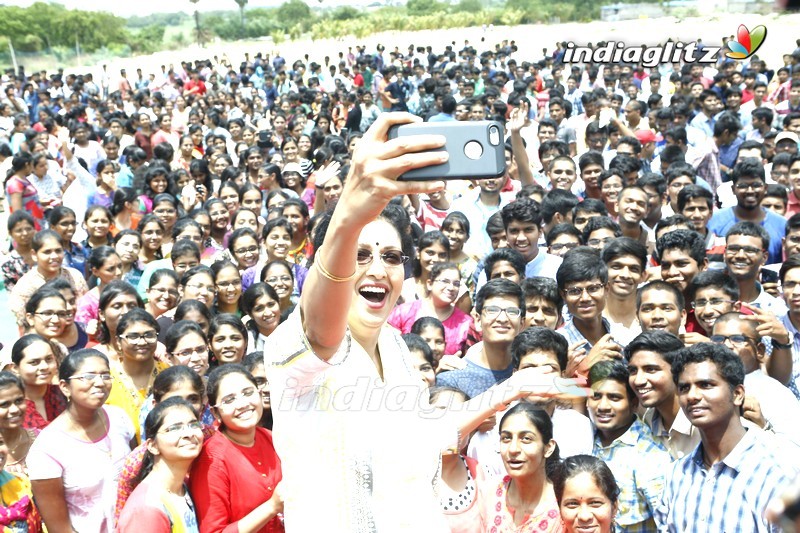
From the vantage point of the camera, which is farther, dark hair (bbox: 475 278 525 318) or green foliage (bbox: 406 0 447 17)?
green foliage (bbox: 406 0 447 17)

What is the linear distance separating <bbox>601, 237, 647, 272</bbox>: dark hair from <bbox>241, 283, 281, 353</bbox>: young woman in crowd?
1.76m

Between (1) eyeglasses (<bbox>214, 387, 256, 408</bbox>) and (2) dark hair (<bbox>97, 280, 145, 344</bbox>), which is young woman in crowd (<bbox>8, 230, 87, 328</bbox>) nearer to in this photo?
(2) dark hair (<bbox>97, 280, 145, 344</bbox>)

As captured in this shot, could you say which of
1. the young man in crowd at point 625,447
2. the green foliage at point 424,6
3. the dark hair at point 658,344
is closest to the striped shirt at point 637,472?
the young man in crowd at point 625,447

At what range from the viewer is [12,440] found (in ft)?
12.5

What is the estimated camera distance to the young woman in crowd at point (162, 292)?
5.13 metres

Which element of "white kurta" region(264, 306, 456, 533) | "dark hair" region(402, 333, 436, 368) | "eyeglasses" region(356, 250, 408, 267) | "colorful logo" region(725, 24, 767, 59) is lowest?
"colorful logo" region(725, 24, 767, 59)

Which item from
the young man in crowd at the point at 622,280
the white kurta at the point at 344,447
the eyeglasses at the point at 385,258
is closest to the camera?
the white kurta at the point at 344,447

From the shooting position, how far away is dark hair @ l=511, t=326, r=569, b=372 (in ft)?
12.0

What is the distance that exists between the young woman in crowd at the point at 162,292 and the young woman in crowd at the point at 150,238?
1.22 m

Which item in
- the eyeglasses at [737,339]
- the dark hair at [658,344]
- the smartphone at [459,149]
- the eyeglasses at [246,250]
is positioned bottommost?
the eyeglasses at [246,250]

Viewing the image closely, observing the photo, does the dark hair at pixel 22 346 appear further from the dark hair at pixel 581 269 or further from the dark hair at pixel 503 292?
the dark hair at pixel 581 269

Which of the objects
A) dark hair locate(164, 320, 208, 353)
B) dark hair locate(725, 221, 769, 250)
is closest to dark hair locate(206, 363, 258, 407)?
dark hair locate(164, 320, 208, 353)

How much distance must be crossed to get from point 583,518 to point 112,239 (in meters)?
4.87

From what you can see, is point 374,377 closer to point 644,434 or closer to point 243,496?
point 243,496
